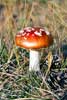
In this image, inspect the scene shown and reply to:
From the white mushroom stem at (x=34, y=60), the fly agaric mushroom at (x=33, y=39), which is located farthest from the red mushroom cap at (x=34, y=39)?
the white mushroom stem at (x=34, y=60)

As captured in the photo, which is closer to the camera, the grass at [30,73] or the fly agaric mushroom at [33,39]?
the grass at [30,73]

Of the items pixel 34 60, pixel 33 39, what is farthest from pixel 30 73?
pixel 33 39

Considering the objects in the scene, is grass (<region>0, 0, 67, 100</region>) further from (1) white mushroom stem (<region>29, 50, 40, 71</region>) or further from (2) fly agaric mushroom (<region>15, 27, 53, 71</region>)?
(2) fly agaric mushroom (<region>15, 27, 53, 71</region>)

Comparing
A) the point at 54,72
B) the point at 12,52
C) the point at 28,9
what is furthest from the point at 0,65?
the point at 28,9

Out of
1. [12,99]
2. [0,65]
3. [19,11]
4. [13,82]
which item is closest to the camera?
[12,99]

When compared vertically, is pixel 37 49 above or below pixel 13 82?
above

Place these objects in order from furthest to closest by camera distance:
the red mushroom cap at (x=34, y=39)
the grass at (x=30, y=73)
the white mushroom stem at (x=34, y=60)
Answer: the white mushroom stem at (x=34, y=60)
the red mushroom cap at (x=34, y=39)
the grass at (x=30, y=73)

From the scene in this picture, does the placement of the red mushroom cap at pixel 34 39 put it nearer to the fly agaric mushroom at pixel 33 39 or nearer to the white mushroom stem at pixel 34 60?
the fly agaric mushroom at pixel 33 39

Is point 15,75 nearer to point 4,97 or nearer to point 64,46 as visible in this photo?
point 4,97
